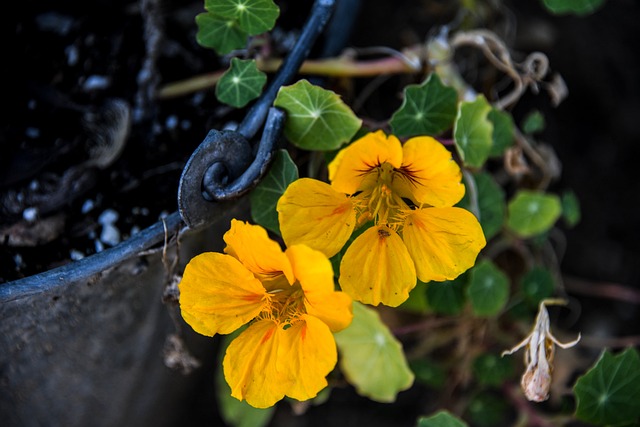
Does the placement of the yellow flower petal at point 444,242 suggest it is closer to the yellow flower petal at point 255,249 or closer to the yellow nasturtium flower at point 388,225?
the yellow nasturtium flower at point 388,225

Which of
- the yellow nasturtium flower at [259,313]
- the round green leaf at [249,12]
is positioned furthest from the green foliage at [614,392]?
the round green leaf at [249,12]

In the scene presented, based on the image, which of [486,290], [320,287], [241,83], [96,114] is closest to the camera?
[320,287]

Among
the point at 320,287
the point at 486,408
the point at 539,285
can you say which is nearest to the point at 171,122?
the point at 320,287

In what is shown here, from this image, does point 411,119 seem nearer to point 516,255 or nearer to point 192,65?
point 192,65

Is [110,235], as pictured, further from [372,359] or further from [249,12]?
[372,359]

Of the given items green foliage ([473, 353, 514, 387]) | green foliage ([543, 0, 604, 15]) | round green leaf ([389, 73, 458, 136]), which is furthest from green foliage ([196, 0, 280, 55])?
green foliage ([473, 353, 514, 387])
